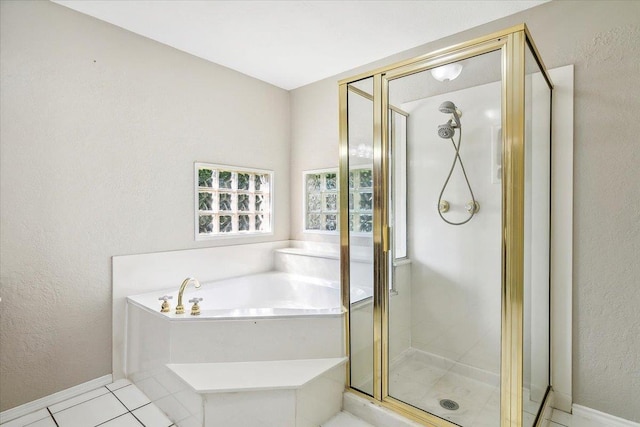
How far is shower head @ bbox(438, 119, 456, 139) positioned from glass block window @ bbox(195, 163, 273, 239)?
198 centimetres

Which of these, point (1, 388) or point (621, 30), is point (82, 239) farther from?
point (621, 30)

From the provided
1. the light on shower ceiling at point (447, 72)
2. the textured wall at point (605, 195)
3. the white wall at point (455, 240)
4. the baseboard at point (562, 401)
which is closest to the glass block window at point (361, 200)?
the white wall at point (455, 240)

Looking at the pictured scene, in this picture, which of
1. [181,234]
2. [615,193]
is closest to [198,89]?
[181,234]

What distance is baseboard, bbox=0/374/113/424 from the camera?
1.93 meters

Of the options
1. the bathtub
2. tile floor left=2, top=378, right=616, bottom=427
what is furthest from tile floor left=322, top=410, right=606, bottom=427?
the bathtub

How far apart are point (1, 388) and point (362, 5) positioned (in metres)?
3.28

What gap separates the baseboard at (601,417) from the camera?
180 centimetres

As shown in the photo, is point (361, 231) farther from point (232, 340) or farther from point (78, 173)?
point (78, 173)

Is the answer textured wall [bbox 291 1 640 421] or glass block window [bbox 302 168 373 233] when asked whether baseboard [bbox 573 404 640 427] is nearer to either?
textured wall [bbox 291 1 640 421]

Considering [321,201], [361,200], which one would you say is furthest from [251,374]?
[321,201]

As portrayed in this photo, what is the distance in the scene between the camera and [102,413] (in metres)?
1.98

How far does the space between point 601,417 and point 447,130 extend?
190 centimetres

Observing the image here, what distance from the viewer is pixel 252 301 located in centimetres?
299

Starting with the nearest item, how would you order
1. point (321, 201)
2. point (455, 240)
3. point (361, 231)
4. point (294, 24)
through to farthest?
point (361, 231) → point (455, 240) → point (294, 24) → point (321, 201)
